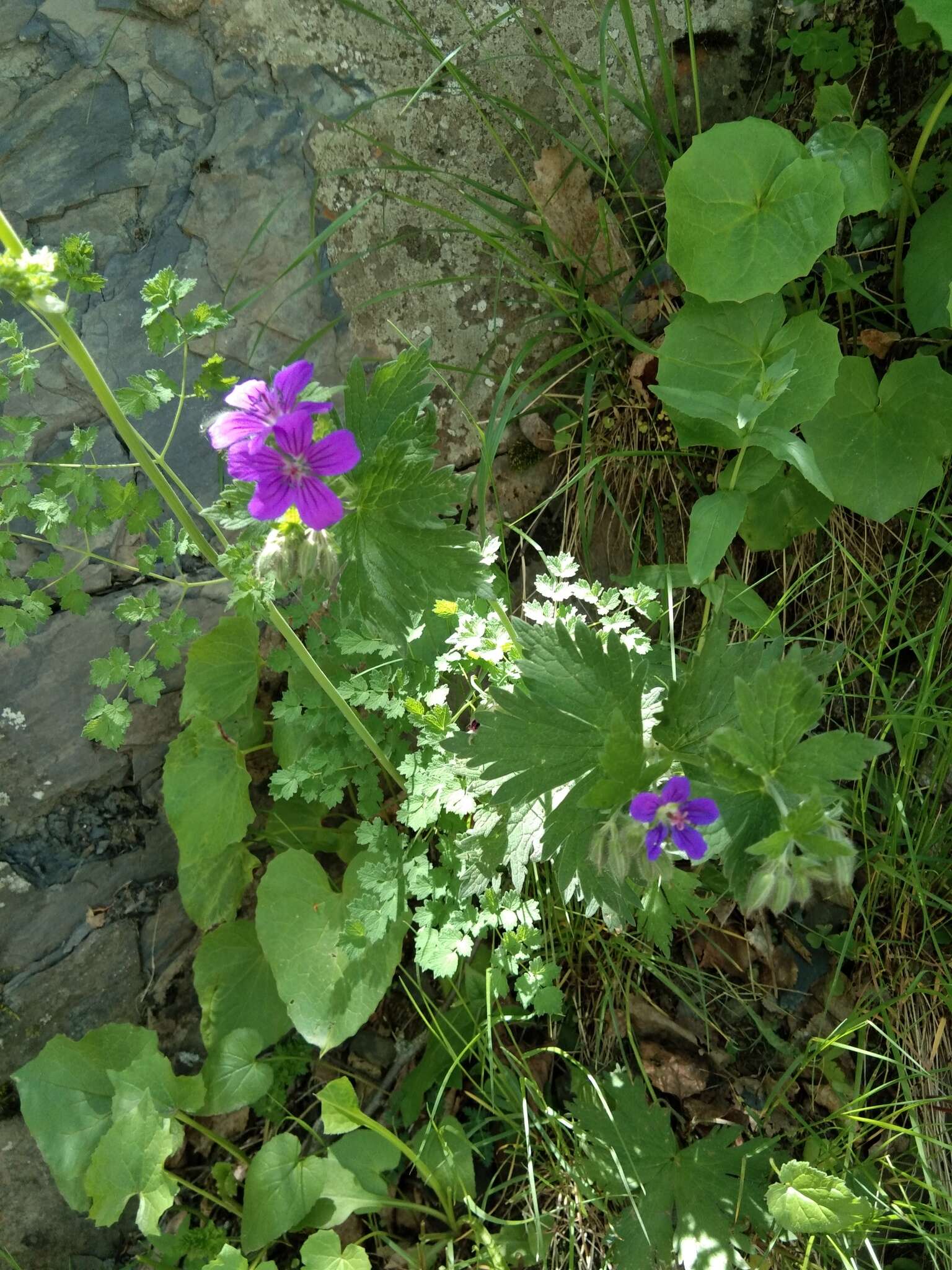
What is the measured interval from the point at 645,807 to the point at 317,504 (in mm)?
633

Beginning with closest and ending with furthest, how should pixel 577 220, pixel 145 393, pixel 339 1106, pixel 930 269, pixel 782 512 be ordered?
pixel 145 393
pixel 339 1106
pixel 930 269
pixel 782 512
pixel 577 220

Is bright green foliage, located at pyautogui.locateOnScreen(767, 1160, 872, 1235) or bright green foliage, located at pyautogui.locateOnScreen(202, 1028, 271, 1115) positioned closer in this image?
bright green foliage, located at pyautogui.locateOnScreen(767, 1160, 872, 1235)

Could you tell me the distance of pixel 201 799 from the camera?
214cm

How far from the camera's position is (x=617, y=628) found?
1.91 m

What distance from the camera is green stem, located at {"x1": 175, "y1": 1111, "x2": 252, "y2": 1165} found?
2.04 meters

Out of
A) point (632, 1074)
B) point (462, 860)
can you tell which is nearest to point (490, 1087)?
point (632, 1074)

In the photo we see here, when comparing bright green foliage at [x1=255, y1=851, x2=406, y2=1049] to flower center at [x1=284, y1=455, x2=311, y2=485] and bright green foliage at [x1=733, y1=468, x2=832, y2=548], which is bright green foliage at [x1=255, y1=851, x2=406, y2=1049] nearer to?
flower center at [x1=284, y1=455, x2=311, y2=485]

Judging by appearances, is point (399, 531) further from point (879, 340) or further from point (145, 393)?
point (879, 340)

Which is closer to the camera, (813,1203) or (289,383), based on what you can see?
(289,383)

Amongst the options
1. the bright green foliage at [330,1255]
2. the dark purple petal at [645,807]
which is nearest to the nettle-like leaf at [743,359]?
the dark purple petal at [645,807]

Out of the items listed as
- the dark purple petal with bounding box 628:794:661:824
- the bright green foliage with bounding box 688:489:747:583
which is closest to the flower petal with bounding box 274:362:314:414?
the dark purple petal with bounding box 628:794:661:824

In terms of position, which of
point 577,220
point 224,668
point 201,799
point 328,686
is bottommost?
point 201,799

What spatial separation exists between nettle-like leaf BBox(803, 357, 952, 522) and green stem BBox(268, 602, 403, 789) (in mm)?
1117

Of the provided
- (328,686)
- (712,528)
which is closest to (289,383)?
(328,686)
